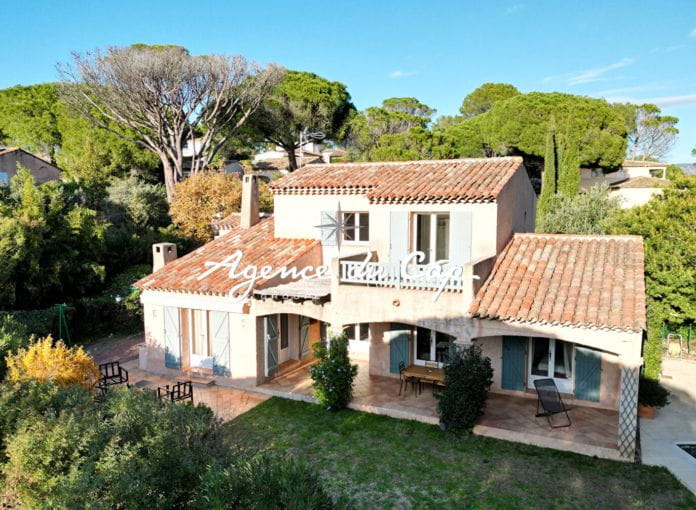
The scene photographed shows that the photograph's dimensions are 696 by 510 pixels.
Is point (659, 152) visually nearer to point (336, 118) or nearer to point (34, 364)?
point (336, 118)

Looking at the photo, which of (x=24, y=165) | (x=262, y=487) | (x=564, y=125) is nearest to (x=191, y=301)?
(x=262, y=487)

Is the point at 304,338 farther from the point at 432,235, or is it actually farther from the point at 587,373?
the point at 587,373

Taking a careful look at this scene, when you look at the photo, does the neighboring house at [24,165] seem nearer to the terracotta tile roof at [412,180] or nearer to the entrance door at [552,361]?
the terracotta tile roof at [412,180]

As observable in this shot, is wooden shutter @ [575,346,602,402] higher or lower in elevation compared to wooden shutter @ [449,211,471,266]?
lower

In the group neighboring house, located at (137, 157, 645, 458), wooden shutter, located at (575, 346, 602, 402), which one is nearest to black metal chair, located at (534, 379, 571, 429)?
neighboring house, located at (137, 157, 645, 458)

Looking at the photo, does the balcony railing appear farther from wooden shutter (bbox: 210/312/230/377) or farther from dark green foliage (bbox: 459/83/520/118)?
dark green foliage (bbox: 459/83/520/118)

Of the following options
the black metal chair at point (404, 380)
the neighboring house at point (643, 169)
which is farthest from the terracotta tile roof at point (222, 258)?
the neighboring house at point (643, 169)
